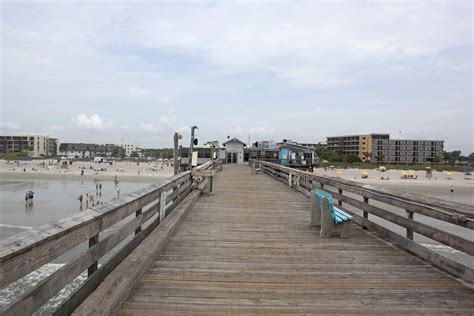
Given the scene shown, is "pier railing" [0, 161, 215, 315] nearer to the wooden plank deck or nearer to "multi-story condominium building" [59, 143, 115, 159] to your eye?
the wooden plank deck

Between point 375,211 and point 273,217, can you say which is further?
point 273,217

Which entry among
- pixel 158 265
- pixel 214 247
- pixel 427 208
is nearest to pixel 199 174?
pixel 214 247

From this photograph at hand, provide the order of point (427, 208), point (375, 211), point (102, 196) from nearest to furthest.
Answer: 1. point (427, 208)
2. point (375, 211)
3. point (102, 196)

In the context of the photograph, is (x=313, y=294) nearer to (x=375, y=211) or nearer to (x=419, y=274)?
(x=419, y=274)

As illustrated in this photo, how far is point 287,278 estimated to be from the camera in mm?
3816

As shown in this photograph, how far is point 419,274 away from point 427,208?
2.65 feet

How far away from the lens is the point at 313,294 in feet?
11.1

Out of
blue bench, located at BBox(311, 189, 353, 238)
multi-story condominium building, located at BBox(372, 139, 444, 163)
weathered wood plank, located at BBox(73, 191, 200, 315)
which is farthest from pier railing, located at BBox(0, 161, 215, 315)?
multi-story condominium building, located at BBox(372, 139, 444, 163)

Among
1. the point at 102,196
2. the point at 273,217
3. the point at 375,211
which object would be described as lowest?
the point at 102,196

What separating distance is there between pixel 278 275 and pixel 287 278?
0.41ft

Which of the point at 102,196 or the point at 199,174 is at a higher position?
the point at 199,174

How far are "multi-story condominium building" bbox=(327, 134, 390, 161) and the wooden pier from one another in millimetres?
113069

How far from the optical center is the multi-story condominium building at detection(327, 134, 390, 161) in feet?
371

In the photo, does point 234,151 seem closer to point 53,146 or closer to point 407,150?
point 407,150
